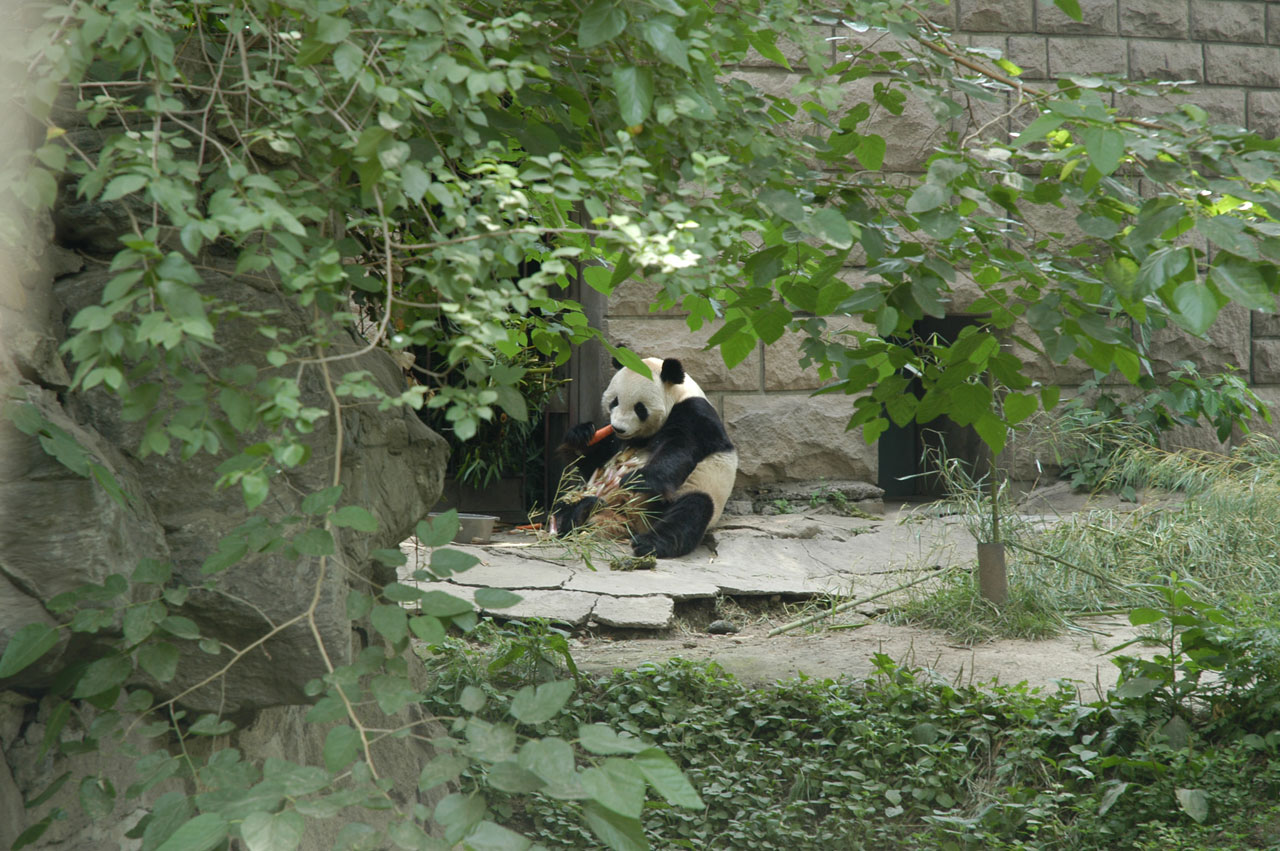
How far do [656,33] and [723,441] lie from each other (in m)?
4.62

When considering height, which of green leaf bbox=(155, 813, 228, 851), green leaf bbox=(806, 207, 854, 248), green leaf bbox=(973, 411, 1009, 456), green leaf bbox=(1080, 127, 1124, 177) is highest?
green leaf bbox=(1080, 127, 1124, 177)

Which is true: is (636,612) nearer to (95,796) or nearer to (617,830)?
(95,796)

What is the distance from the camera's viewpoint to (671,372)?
596 cm

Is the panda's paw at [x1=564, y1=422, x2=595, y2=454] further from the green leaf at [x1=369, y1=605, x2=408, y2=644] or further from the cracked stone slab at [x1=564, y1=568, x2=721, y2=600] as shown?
the green leaf at [x1=369, y1=605, x2=408, y2=644]

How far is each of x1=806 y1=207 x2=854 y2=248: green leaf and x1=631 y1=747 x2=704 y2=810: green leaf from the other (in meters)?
0.96

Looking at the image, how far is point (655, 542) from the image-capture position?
564 centimetres

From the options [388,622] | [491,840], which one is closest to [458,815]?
[491,840]

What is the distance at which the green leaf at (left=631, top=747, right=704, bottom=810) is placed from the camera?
1337 mm

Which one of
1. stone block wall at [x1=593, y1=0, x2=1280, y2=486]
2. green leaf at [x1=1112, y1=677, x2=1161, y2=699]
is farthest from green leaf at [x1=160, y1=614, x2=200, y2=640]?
stone block wall at [x1=593, y1=0, x2=1280, y2=486]

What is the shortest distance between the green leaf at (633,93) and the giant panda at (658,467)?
4062 mm

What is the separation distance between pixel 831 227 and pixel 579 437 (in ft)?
14.8

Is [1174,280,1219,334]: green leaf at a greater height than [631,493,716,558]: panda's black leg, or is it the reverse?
[1174,280,1219,334]: green leaf

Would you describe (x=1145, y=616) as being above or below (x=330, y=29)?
below

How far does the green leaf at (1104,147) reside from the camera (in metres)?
1.77
